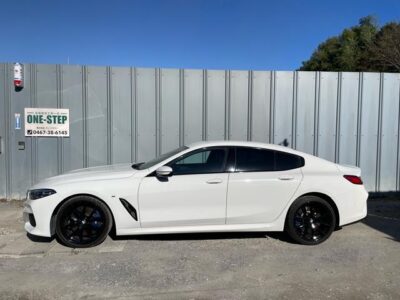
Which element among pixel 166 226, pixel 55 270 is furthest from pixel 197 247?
pixel 55 270

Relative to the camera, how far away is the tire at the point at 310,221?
5.61 m

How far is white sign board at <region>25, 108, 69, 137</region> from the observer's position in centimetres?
839

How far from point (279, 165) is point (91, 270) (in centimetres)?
292

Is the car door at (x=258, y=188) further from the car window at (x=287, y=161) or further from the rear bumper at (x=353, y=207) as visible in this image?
the rear bumper at (x=353, y=207)

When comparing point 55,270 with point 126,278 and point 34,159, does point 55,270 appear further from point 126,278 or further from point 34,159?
point 34,159

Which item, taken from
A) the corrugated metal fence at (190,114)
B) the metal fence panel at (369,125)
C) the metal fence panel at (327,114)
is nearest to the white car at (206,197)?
the corrugated metal fence at (190,114)

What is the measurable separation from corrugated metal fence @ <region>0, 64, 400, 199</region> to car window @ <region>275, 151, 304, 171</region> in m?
3.14

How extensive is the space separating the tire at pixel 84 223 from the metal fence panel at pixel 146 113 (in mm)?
3436

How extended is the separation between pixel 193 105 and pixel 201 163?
3302 mm

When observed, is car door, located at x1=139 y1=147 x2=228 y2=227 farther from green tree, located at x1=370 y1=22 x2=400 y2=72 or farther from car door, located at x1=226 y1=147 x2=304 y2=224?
green tree, located at x1=370 y1=22 x2=400 y2=72

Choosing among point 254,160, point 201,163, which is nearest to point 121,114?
point 201,163

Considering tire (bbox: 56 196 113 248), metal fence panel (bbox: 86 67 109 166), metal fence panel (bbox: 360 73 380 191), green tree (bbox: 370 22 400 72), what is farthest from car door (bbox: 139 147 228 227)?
green tree (bbox: 370 22 400 72)

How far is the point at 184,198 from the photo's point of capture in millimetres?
5395

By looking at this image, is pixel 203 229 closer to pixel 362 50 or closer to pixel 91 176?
pixel 91 176
